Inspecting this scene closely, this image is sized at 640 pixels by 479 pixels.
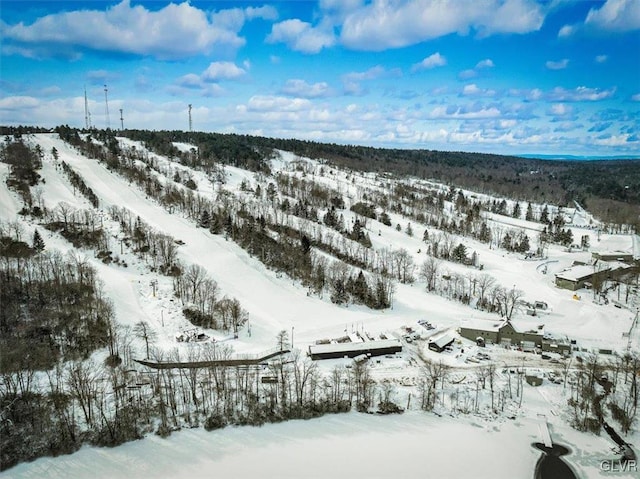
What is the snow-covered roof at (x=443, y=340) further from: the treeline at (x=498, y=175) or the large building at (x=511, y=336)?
the treeline at (x=498, y=175)

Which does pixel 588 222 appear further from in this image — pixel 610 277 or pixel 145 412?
pixel 145 412

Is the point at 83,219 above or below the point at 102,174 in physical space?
below

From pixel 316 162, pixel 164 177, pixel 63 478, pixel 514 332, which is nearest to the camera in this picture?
pixel 63 478

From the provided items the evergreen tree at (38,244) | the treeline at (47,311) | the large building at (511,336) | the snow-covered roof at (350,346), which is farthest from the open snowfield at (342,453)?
the evergreen tree at (38,244)

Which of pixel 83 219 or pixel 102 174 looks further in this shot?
pixel 102 174

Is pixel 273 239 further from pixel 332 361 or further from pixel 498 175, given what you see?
pixel 498 175

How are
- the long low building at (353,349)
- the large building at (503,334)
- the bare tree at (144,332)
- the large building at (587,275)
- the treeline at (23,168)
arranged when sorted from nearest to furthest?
the long low building at (353,349) < the bare tree at (144,332) < the large building at (503,334) < the large building at (587,275) < the treeline at (23,168)

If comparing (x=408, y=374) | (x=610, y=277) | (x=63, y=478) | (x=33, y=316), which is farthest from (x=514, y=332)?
(x=33, y=316)
